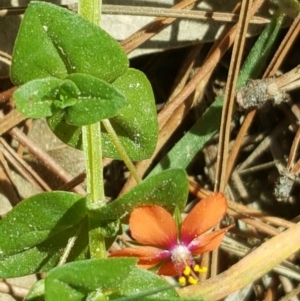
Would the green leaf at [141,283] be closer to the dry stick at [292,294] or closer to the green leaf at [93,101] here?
the green leaf at [93,101]

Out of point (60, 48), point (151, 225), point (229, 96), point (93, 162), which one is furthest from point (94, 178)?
point (229, 96)

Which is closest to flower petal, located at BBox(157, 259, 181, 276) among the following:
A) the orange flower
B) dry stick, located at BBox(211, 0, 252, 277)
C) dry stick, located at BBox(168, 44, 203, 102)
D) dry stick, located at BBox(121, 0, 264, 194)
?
the orange flower

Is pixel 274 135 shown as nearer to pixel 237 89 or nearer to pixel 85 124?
pixel 237 89

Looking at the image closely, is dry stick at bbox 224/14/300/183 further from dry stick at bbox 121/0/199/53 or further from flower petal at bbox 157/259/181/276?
flower petal at bbox 157/259/181/276

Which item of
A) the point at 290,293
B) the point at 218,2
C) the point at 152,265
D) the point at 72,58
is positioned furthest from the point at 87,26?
the point at 290,293

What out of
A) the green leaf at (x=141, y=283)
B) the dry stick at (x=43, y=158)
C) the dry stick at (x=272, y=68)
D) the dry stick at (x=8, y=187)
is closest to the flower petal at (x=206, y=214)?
the green leaf at (x=141, y=283)

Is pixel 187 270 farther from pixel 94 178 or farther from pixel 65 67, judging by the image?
pixel 65 67
